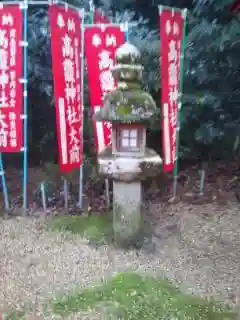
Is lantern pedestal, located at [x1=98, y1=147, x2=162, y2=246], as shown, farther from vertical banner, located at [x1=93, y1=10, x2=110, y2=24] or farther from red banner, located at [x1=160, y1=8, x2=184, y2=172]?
vertical banner, located at [x1=93, y1=10, x2=110, y2=24]

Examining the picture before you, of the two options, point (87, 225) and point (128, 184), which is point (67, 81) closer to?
point (128, 184)

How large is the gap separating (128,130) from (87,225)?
134 cm

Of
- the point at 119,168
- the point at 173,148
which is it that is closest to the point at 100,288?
the point at 119,168

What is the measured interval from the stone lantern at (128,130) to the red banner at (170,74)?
922 mm

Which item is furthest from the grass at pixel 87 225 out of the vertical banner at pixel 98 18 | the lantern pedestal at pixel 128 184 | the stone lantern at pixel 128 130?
the vertical banner at pixel 98 18

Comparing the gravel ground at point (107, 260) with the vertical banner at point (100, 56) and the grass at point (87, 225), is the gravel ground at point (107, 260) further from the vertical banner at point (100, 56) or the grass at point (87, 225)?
the vertical banner at point (100, 56)

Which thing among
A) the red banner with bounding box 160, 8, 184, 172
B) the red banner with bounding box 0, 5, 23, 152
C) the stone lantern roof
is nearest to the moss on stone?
the stone lantern roof

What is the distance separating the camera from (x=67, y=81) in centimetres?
441

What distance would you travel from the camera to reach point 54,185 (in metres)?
5.88

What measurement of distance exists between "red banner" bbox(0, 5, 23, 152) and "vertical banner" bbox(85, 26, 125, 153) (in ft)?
2.48

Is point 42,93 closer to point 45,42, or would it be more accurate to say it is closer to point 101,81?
point 45,42

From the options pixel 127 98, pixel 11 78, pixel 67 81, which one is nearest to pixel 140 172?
pixel 127 98

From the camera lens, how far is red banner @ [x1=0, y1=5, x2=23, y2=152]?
14.2 feet

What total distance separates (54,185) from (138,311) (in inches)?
125
